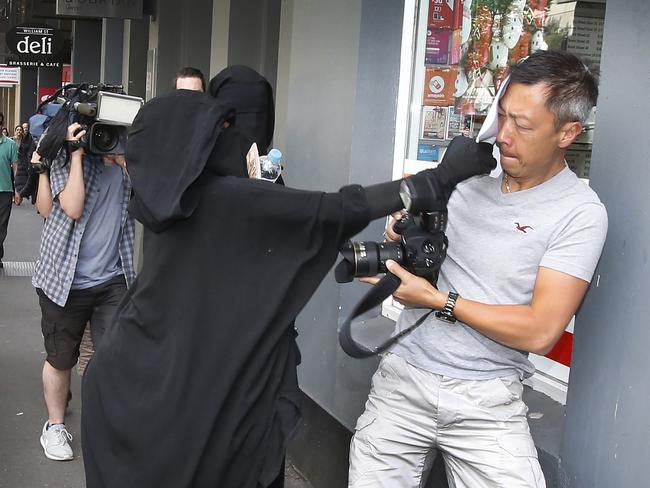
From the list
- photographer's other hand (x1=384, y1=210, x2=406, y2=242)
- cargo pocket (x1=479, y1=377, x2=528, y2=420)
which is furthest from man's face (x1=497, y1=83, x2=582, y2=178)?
cargo pocket (x1=479, y1=377, x2=528, y2=420)

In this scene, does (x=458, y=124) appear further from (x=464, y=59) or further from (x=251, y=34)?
(x=251, y=34)

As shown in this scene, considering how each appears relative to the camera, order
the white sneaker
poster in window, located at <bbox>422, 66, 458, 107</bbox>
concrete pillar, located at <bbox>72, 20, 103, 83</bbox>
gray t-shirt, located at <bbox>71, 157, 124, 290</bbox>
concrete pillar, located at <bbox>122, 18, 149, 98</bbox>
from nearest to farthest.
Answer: poster in window, located at <bbox>422, 66, 458, 107</bbox> → gray t-shirt, located at <bbox>71, 157, 124, 290</bbox> → the white sneaker → concrete pillar, located at <bbox>122, 18, 149, 98</bbox> → concrete pillar, located at <bbox>72, 20, 103, 83</bbox>

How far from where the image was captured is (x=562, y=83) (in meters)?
2.40

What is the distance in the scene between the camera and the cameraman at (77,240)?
471cm

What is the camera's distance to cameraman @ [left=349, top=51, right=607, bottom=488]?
240 centimetres

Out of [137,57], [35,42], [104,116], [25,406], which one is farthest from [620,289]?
[35,42]

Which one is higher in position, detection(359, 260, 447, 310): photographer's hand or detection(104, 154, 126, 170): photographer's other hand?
detection(104, 154, 126, 170): photographer's other hand

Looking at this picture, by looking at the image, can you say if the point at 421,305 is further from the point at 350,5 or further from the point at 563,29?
the point at 350,5

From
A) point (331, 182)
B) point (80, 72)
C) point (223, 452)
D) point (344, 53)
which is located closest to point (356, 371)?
point (331, 182)

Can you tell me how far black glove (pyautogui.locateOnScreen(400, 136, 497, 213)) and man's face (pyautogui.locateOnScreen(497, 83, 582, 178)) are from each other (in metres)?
0.06

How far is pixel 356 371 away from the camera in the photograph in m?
4.43

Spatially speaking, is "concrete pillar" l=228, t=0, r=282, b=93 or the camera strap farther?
"concrete pillar" l=228, t=0, r=282, b=93

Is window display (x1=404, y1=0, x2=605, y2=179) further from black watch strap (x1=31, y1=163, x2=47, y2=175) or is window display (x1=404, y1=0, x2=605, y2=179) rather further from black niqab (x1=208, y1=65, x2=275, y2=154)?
black watch strap (x1=31, y1=163, x2=47, y2=175)

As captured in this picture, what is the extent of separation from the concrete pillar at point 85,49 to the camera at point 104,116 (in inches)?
505
